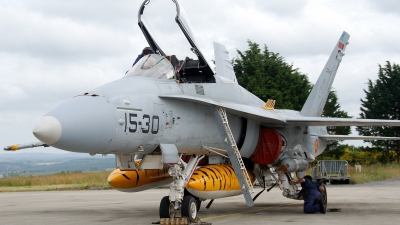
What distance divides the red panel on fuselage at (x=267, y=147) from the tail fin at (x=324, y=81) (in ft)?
12.0

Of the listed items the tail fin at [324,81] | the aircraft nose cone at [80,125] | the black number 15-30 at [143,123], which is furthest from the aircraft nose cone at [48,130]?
the tail fin at [324,81]

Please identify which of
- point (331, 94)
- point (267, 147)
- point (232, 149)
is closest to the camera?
point (232, 149)

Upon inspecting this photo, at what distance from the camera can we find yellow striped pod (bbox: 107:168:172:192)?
41.2 ft

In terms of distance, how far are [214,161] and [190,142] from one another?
1739mm

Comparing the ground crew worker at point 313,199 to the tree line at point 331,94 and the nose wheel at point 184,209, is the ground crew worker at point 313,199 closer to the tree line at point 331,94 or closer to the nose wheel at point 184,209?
the nose wheel at point 184,209

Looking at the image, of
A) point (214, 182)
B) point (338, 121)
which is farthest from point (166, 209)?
point (338, 121)

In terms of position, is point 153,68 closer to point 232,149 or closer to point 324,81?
point 232,149

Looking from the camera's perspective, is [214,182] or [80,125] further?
[214,182]

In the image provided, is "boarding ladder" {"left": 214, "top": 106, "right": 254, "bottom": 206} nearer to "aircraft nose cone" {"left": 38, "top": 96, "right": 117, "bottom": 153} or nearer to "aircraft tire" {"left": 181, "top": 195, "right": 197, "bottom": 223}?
"aircraft tire" {"left": 181, "top": 195, "right": 197, "bottom": 223}

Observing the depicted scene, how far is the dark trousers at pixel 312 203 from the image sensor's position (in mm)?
12750

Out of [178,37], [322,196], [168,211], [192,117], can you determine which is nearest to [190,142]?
[192,117]

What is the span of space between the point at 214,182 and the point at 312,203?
113 inches

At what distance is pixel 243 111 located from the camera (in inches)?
451

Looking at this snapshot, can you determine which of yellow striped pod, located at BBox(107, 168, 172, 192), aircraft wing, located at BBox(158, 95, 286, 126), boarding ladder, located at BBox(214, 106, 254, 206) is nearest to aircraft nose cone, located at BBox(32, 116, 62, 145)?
aircraft wing, located at BBox(158, 95, 286, 126)
